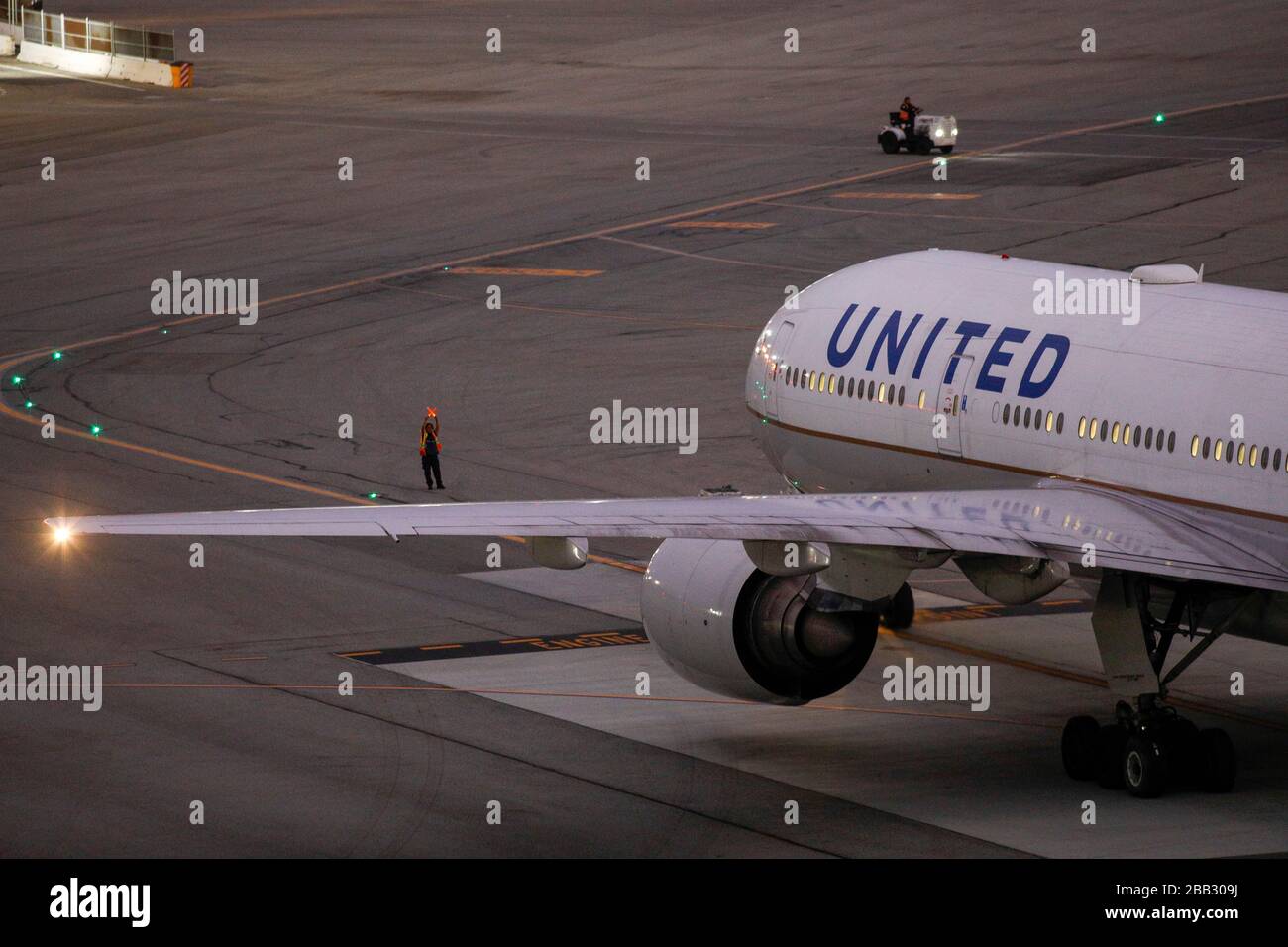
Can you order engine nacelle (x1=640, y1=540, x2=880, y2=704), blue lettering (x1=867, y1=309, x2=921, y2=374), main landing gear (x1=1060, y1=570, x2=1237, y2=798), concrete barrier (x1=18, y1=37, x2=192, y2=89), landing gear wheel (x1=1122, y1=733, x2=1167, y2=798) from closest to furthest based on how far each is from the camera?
1. landing gear wheel (x1=1122, y1=733, x2=1167, y2=798)
2. main landing gear (x1=1060, y1=570, x2=1237, y2=798)
3. engine nacelle (x1=640, y1=540, x2=880, y2=704)
4. blue lettering (x1=867, y1=309, x2=921, y2=374)
5. concrete barrier (x1=18, y1=37, x2=192, y2=89)

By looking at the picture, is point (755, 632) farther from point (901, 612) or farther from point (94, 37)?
point (94, 37)

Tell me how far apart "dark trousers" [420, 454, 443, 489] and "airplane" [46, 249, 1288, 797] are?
515 inches

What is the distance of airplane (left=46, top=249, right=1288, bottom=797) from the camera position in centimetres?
2423

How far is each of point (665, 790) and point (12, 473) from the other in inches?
892

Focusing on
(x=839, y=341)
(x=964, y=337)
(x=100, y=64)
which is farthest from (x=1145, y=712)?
(x=100, y=64)

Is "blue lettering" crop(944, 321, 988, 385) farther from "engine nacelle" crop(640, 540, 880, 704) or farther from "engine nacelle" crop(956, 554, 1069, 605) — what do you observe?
"engine nacelle" crop(640, 540, 880, 704)

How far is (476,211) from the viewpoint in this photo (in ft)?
250

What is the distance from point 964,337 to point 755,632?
578 centimetres

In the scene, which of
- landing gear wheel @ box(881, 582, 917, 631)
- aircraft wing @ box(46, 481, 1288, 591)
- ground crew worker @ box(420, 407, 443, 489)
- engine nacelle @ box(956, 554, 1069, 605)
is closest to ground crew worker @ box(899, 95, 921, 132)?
ground crew worker @ box(420, 407, 443, 489)

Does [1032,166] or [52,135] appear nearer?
[1032,166]

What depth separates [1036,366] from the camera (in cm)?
2883

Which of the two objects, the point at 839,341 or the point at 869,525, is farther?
the point at 839,341

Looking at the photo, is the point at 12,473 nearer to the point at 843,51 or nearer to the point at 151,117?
the point at 151,117

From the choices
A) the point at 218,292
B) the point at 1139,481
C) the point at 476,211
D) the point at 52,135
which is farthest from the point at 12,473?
the point at 52,135
